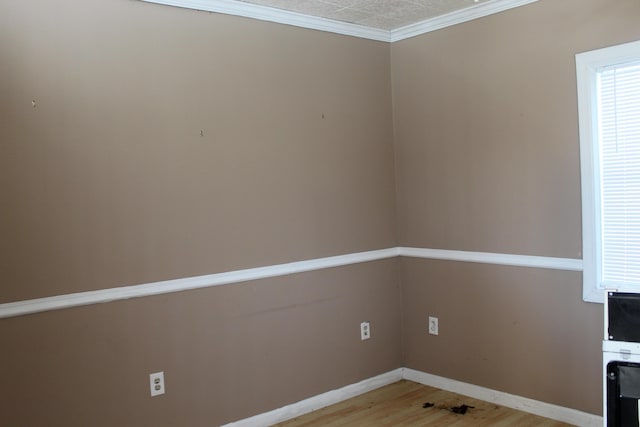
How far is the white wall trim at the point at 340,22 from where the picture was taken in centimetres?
320

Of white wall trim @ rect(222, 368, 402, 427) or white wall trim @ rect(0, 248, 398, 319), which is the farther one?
white wall trim @ rect(222, 368, 402, 427)

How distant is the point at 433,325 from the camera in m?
3.98

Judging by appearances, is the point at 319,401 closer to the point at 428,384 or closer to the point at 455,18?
the point at 428,384

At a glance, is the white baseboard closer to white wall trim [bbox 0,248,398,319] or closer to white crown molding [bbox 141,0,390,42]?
white wall trim [bbox 0,248,398,319]

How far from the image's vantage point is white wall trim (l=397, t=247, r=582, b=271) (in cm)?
323

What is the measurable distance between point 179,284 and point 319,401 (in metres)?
1.31

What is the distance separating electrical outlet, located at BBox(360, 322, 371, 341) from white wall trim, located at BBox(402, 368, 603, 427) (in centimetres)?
47

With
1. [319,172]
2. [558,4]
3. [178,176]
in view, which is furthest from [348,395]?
[558,4]

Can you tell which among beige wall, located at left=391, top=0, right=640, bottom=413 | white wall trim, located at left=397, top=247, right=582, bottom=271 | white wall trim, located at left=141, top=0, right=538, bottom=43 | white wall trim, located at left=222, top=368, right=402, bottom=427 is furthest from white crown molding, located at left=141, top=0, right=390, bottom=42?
white wall trim, located at left=222, top=368, right=402, bottom=427

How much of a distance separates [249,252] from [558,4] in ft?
7.60

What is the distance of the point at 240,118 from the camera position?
3.33 m

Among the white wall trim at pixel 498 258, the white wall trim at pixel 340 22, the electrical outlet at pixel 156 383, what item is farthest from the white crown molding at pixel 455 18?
the electrical outlet at pixel 156 383

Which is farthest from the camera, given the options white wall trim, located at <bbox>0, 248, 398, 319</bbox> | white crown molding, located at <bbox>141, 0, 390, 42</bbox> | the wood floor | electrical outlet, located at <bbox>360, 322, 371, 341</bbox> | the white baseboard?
electrical outlet, located at <bbox>360, 322, 371, 341</bbox>

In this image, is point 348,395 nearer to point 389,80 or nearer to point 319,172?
point 319,172
